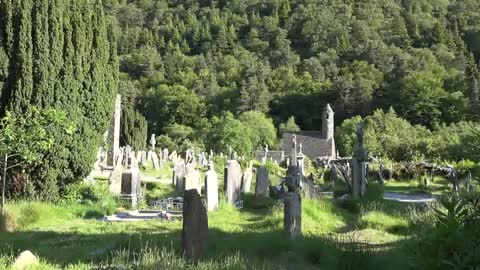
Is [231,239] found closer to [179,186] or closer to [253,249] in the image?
[253,249]

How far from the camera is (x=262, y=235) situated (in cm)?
867

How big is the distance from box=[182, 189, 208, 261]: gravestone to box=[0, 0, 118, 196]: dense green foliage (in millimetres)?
7339

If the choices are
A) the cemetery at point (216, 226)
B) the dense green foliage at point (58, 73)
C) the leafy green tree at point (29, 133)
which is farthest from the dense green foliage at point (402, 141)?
the leafy green tree at point (29, 133)

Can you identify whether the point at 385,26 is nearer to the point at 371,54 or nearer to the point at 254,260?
the point at 371,54

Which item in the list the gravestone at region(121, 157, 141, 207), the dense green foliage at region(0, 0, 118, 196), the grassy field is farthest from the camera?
the gravestone at region(121, 157, 141, 207)

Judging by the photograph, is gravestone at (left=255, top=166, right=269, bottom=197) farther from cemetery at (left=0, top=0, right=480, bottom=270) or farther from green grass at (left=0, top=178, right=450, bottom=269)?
green grass at (left=0, top=178, right=450, bottom=269)

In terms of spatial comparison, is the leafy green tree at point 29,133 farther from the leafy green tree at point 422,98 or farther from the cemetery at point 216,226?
the leafy green tree at point 422,98

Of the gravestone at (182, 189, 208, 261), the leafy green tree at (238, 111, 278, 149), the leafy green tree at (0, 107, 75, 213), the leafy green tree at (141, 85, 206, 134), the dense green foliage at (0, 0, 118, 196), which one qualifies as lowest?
the gravestone at (182, 189, 208, 261)

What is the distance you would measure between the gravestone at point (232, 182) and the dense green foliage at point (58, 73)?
12.8 feet

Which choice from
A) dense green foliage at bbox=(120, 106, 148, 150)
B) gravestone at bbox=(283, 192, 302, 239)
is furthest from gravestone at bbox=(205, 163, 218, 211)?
dense green foliage at bbox=(120, 106, 148, 150)

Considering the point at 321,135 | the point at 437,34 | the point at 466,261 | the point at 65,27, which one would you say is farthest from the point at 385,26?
the point at 466,261

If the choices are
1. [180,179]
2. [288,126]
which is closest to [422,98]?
[288,126]

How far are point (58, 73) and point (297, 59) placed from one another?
109 meters

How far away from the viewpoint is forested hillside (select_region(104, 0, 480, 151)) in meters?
88.2
